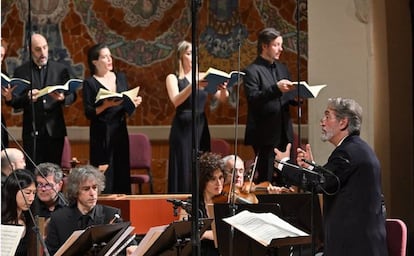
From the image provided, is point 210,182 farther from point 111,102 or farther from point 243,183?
point 111,102

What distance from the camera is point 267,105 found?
8031 millimetres

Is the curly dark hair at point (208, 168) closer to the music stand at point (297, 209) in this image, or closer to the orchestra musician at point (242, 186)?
the orchestra musician at point (242, 186)

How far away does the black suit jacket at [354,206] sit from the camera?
564 cm

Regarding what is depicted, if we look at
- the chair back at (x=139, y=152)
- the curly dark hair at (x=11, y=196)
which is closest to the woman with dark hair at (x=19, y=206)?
the curly dark hair at (x=11, y=196)

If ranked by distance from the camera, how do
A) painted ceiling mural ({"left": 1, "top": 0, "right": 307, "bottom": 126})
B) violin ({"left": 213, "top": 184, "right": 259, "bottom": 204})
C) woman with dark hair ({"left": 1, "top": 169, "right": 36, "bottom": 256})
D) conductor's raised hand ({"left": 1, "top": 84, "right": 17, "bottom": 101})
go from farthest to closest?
painted ceiling mural ({"left": 1, "top": 0, "right": 307, "bottom": 126}) < conductor's raised hand ({"left": 1, "top": 84, "right": 17, "bottom": 101}) < violin ({"left": 213, "top": 184, "right": 259, "bottom": 204}) < woman with dark hair ({"left": 1, "top": 169, "right": 36, "bottom": 256})

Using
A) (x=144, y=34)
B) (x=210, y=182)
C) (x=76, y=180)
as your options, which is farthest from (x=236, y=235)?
(x=144, y=34)

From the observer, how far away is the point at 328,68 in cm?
848

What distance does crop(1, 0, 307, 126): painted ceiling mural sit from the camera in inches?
401

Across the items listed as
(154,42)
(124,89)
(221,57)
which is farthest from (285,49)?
(124,89)

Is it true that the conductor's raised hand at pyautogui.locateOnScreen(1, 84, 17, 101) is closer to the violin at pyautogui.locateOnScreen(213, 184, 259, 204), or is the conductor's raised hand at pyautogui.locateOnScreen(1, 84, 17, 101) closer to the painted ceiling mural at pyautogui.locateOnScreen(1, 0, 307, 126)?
the violin at pyautogui.locateOnScreen(213, 184, 259, 204)

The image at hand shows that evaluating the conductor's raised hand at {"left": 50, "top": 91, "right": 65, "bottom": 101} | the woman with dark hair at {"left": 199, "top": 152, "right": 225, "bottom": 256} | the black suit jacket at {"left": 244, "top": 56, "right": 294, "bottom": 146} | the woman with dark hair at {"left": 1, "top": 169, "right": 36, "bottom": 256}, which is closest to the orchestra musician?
the woman with dark hair at {"left": 199, "top": 152, "right": 225, "bottom": 256}

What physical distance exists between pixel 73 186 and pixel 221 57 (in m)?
4.14

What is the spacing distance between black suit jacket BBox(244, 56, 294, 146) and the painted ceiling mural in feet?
6.45

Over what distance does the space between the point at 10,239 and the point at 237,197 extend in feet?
7.48
